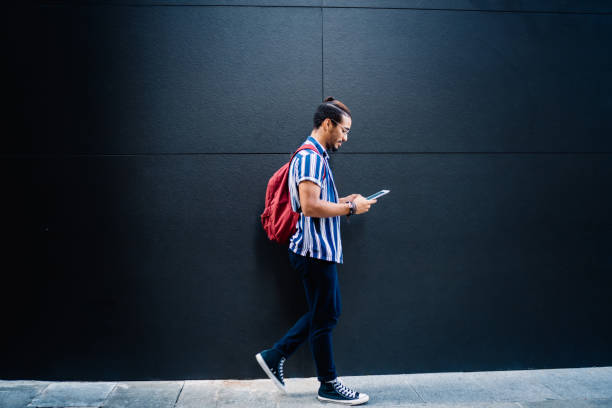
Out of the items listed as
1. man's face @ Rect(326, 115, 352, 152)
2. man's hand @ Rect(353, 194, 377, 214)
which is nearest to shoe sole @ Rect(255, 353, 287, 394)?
man's hand @ Rect(353, 194, 377, 214)

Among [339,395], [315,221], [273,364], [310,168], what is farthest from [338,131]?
[339,395]

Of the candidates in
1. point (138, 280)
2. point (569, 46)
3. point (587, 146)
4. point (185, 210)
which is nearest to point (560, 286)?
point (587, 146)

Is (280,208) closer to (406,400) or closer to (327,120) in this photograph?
(327,120)

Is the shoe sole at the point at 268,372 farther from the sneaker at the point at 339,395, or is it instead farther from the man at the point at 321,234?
the sneaker at the point at 339,395

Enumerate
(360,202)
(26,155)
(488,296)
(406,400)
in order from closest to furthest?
(360,202)
(406,400)
(26,155)
(488,296)

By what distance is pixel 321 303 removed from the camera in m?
3.04

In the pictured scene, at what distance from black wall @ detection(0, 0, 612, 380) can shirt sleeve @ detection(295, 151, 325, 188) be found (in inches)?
28.1

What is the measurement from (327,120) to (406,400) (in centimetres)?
203

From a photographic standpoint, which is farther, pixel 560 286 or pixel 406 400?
pixel 560 286

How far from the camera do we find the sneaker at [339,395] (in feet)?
10.3

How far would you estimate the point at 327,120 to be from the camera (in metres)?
3.01

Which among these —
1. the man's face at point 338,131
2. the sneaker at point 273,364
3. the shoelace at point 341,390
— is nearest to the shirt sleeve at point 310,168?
the man's face at point 338,131

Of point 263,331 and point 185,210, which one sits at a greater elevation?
point 185,210

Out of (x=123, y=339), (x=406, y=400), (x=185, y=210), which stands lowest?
(x=406, y=400)
